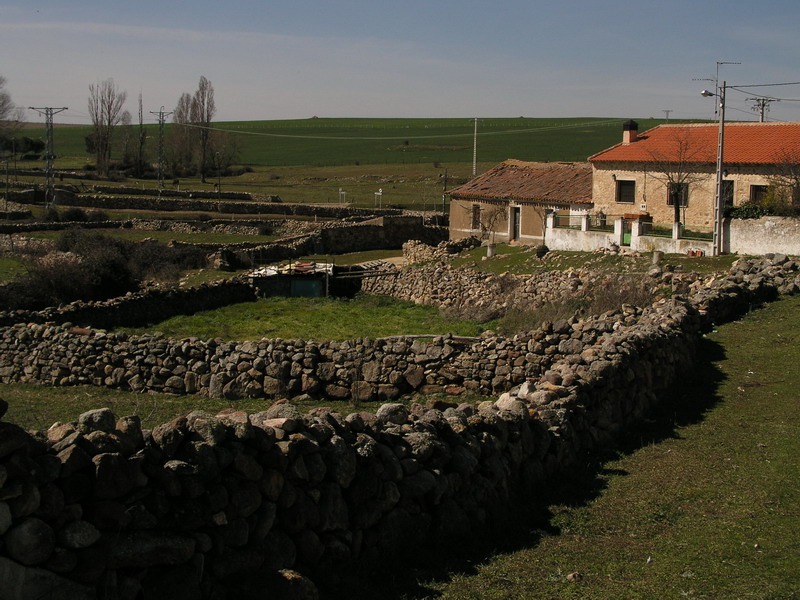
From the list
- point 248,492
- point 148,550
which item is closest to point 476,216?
point 248,492

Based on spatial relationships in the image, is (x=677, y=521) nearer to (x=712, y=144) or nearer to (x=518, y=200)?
(x=712, y=144)

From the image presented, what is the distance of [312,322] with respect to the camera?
27.2 metres

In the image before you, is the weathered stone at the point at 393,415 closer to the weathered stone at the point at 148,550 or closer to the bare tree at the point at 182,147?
the weathered stone at the point at 148,550

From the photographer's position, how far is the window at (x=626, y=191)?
129 feet

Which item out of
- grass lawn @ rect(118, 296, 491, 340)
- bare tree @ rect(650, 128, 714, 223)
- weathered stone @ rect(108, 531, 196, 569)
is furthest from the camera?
bare tree @ rect(650, 128, 714, 223)

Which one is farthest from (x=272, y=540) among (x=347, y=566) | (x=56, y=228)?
(x=56, y=228)

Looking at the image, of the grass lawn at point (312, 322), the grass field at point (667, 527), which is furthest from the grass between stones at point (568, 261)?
the grass field at point (667, 527)

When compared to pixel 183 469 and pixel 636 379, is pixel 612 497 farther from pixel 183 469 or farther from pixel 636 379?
pixel 183 469

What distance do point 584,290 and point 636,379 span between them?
13.5m

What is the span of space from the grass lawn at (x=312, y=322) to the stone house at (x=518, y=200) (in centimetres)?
1178

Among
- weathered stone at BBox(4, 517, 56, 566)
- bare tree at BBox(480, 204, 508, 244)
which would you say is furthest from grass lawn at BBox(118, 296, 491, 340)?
weathered stone at BBox(4, 517, 56, 566)

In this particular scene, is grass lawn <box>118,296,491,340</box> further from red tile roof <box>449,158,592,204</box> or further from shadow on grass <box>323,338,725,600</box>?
red tile roof <box>449,158,592,204</box>

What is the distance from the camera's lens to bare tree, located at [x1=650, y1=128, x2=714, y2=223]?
1394 inches

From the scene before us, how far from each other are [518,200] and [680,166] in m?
9.92
